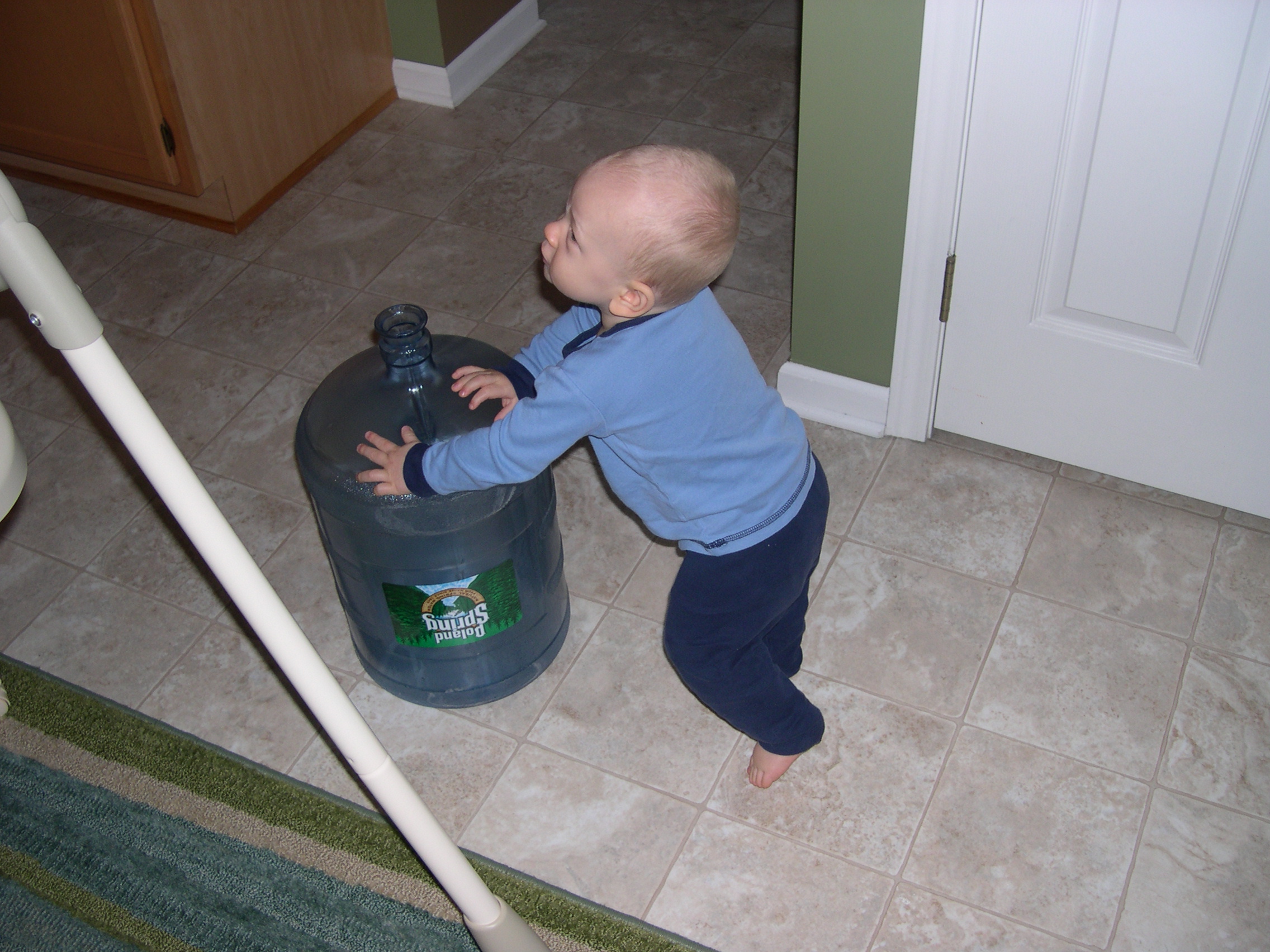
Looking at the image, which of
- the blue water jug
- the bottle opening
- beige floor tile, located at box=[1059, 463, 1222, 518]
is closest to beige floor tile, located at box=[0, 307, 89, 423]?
the blue water jug

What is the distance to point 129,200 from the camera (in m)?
2.76

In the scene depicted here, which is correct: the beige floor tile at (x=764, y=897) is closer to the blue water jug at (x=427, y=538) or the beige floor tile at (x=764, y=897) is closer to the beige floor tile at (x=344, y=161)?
the blue water jug at (x=427, y=538)

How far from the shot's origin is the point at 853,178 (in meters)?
1.80

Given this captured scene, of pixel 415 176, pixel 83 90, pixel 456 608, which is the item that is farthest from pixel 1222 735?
pixel 83 90

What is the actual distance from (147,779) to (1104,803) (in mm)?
1341

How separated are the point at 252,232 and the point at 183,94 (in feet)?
1.17

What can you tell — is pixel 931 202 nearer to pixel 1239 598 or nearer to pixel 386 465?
pixel 1239 598

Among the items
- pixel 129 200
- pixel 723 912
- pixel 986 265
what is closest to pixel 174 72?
pixel 129 200

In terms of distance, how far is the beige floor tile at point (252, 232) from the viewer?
2.64 m

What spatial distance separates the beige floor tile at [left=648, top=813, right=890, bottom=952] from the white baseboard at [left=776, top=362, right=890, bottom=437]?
81 centimetres

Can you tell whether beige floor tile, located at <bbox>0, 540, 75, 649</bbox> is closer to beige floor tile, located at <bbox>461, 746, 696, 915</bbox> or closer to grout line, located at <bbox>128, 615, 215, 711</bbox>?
grout line, located at <bbox>128, 615, 215, 711</bbox>

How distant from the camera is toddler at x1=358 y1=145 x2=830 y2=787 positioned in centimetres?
113

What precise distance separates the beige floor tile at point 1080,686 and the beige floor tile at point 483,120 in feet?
5.78

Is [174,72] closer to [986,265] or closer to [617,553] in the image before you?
[617,553]
